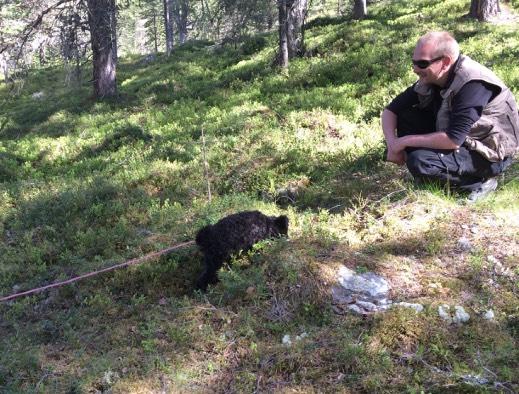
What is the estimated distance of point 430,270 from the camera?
3920 mm

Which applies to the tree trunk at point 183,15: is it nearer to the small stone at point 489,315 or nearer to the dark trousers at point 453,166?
the dark trousers at point 453,166

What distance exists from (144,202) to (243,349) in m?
3.88

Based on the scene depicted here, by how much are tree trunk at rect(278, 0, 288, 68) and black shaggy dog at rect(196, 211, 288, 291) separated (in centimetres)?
776

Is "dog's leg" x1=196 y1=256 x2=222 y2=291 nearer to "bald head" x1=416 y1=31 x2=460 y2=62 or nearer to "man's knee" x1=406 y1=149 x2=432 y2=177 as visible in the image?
"man's knee" x1=406 y1=149 x2=432 y2=177

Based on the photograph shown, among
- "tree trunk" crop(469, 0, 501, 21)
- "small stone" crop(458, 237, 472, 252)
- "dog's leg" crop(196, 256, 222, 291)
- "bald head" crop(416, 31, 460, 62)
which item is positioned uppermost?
"tree trunk" crop(469, 0, 501, 21)

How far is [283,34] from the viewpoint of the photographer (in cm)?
1180

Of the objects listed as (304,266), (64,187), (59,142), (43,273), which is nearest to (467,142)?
(304,266)

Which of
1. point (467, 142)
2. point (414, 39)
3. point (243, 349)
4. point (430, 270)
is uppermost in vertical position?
point (414, 39)

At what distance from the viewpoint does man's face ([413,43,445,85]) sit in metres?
4.47

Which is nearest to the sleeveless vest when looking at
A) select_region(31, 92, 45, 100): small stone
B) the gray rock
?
the gray rock

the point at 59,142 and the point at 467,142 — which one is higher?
the point at 467,142

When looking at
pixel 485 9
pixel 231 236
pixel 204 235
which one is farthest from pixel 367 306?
pixel 485 9

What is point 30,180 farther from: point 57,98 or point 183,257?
point 57,98

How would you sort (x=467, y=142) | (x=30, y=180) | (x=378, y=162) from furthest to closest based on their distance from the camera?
(x=30, y=180) < (x=378, y=162) < (x=467, y=142)
